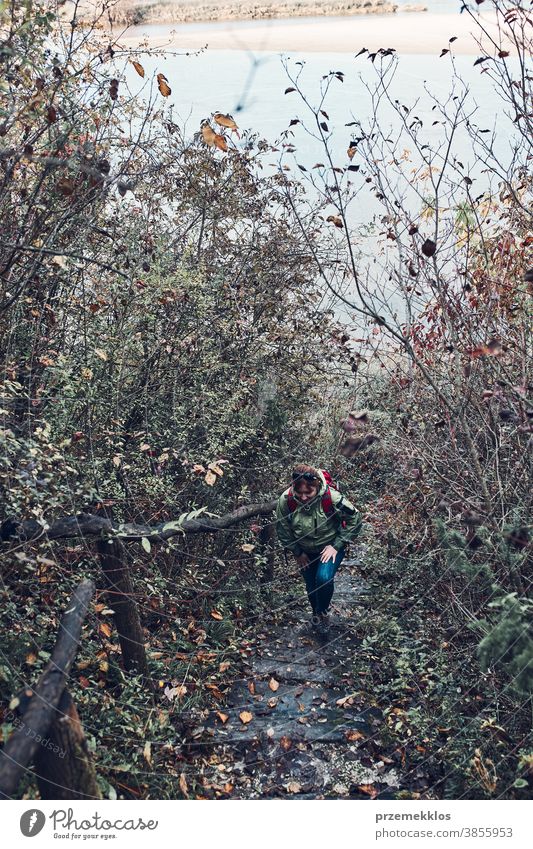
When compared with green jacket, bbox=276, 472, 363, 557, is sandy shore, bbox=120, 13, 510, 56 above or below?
above

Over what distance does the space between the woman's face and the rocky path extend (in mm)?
1345

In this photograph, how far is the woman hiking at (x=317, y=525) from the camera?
6.16 metres

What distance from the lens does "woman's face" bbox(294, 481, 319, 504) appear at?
6129 mm

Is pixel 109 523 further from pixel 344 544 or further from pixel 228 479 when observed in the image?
pixel 228 479

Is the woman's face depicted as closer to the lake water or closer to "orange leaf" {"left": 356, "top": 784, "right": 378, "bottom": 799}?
"orange leaf" {"left": 356, "top": 784, "right": 378, "bottom": 799}

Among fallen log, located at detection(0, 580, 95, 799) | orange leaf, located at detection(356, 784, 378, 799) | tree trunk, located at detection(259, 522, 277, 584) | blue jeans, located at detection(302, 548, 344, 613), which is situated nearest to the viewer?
fallen log, located at detection(0, 580, 95, 799)

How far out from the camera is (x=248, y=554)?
7.60m

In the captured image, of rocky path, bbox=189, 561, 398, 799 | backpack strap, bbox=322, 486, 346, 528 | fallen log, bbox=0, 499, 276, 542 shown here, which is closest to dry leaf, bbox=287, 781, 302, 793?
rocky path, bbox=189, 561, 398, 799

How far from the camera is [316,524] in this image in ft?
20.7

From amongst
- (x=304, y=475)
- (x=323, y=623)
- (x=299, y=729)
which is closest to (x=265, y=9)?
(x=304, y=475)

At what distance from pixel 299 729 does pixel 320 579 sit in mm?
1503

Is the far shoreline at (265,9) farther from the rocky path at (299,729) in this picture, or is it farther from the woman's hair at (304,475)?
the rocky path at (299,729)

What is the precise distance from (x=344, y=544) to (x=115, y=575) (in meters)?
2.29

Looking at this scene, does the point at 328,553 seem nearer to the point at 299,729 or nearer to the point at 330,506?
the point at 330,506
